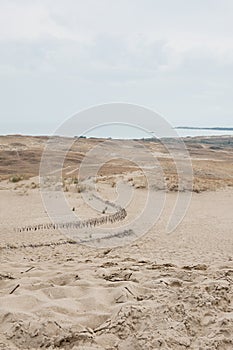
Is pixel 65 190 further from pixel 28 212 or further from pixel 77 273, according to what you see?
pixel 77 273

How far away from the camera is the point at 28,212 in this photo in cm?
1569

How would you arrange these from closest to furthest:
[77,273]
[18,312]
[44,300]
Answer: [18,312] < [44,300] < [77,273]

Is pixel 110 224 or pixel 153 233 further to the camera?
pixel 110 224

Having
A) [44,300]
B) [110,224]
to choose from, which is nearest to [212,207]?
[110,224]

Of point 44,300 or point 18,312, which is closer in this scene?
point 18,312

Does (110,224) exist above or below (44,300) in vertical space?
below

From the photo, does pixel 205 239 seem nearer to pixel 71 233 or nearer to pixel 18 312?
pixel 71 233

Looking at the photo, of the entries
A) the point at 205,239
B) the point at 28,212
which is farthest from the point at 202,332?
the point at 28,212

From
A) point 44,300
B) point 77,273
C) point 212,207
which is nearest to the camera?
point 44,300

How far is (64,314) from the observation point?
4004 mm

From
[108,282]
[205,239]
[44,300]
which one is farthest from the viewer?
[205,239]

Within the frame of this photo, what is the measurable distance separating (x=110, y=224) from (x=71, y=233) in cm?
205

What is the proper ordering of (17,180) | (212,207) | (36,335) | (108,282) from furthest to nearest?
(17,180) → (212,207) → (108,282) → (36,335)

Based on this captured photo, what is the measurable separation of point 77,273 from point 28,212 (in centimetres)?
1042
